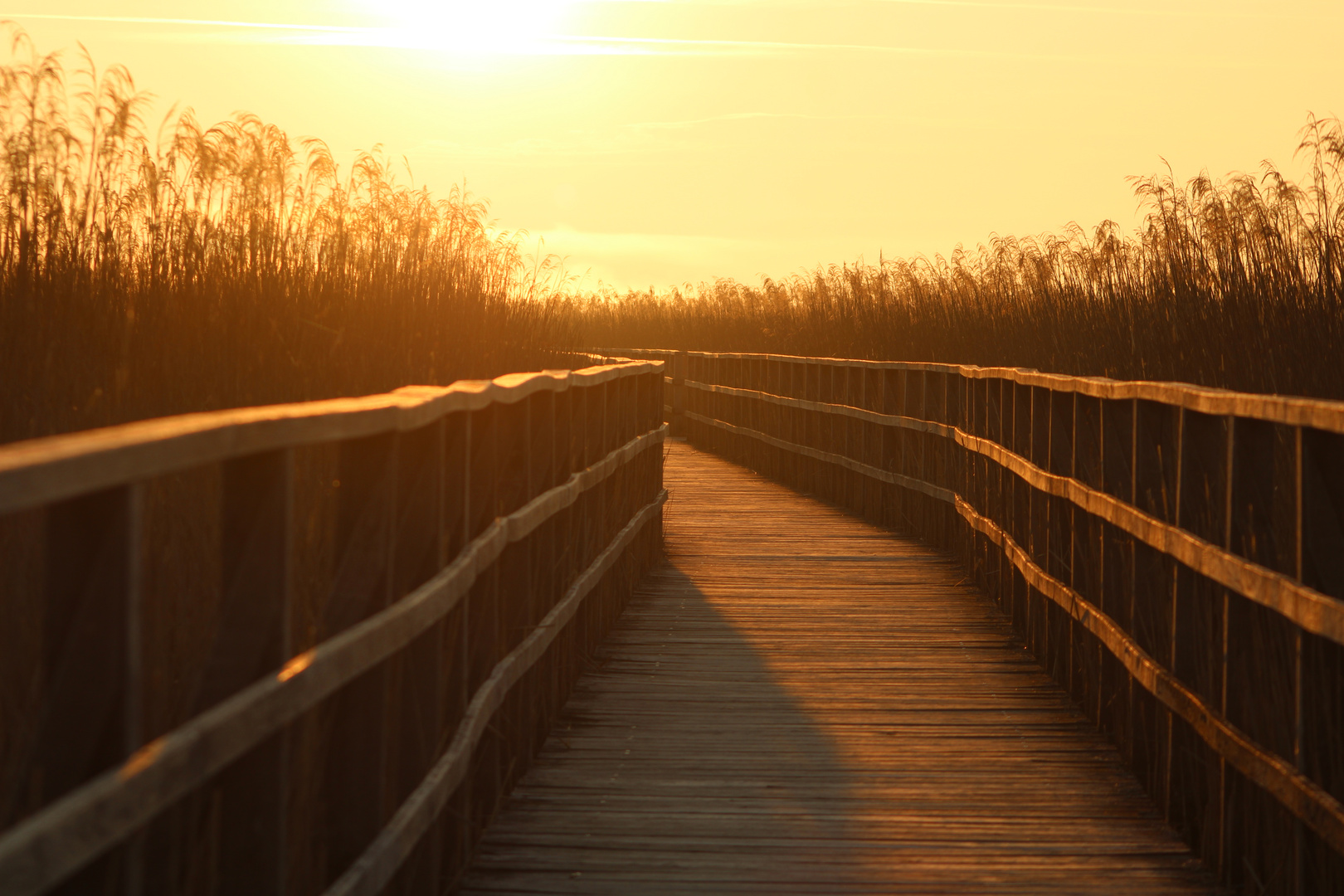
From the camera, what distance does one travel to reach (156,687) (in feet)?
10.3

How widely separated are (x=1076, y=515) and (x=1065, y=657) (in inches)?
25.8

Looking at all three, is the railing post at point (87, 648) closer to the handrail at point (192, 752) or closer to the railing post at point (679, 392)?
the handrail at point (192, 752)

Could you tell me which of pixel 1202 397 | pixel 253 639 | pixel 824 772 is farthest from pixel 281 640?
pixel 824 772

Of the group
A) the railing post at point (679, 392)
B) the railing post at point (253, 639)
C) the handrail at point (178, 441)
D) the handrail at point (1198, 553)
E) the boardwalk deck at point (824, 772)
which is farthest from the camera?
the railing post at point (679, 392)

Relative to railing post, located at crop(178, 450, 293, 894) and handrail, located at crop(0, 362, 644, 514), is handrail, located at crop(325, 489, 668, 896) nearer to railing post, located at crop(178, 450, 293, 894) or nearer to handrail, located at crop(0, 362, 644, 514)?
railing post, located at crop(178, 450, 293, 894)

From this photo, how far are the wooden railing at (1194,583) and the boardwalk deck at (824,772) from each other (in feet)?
0.72

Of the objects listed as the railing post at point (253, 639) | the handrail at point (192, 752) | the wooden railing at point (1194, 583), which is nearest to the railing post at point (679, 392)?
the wooden railing at point (1194, 583)

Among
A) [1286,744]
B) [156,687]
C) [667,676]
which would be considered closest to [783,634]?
[667,676]

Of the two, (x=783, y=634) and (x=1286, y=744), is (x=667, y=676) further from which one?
(x=1286, y=744)

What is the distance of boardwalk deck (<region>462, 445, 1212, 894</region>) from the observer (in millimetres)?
3793

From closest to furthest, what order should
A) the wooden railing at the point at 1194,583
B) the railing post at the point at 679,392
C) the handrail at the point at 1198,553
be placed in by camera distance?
A: the handrail at the point at 1198,553, the wooden railing at the point at 1194,583, the railing post at the point at 679,392

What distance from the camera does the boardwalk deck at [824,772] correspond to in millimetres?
3793

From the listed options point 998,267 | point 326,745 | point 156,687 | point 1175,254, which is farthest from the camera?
point 998,267

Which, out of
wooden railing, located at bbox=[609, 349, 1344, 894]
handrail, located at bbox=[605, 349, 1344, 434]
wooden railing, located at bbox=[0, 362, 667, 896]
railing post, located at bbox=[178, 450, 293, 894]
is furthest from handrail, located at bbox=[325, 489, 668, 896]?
handrail, located at bbox=[605, 349, 1344, 434]
